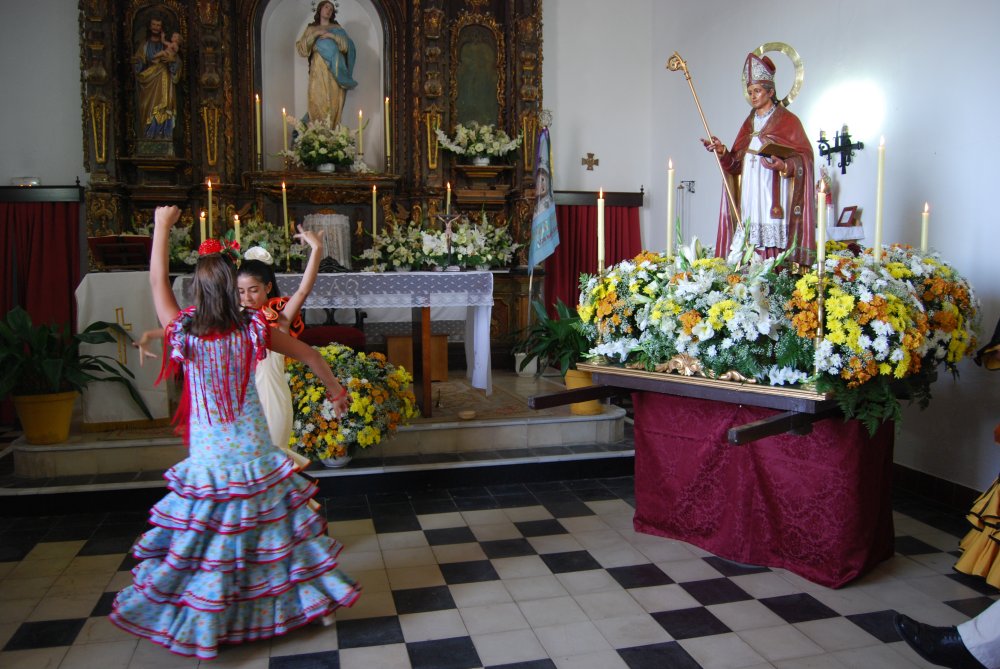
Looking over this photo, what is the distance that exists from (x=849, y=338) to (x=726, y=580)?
4.64 feet

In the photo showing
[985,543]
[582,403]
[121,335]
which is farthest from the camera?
[582,403]

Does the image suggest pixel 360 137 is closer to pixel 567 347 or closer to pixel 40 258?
pixel 40 258

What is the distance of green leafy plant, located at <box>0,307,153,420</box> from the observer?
16.9 feet

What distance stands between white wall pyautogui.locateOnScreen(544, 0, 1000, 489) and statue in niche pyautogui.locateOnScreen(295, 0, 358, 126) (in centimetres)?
242

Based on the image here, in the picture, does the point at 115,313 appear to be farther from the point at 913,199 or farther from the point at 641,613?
the point at 913,199

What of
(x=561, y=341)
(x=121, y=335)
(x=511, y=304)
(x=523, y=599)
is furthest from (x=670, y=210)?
(x=511, y=304)

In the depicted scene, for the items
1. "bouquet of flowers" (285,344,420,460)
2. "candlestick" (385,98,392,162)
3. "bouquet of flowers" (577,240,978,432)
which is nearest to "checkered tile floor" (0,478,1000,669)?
"bouquet of flowers" (285,344,420,460)

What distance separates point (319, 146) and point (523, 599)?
6106 millimetres

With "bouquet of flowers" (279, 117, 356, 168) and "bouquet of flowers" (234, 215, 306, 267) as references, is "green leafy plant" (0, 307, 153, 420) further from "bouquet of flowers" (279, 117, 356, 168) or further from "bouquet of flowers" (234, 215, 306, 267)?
"bouquet of flowers" (279, 117, 356, 168)

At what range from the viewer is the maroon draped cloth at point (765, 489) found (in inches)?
154

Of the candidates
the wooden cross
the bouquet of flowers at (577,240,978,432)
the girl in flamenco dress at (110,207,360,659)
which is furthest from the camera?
the wooden cross

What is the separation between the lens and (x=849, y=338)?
139 inches

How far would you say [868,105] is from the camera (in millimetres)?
6031

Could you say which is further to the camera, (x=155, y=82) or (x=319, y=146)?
(x=319, y=146)
